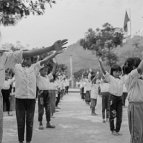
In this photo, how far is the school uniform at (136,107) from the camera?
5.75m

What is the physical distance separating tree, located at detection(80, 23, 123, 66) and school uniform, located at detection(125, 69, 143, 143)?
31692 millimetres

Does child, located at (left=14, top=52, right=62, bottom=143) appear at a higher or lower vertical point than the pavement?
higher

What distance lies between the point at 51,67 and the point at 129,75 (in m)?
6.07

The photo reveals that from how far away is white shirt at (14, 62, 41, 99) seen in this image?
7.87m

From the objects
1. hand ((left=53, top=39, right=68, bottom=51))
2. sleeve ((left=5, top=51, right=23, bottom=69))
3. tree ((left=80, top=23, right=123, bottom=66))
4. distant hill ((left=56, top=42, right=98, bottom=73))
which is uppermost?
distant hill ((left=56, top=42, right=98, bottom=73))

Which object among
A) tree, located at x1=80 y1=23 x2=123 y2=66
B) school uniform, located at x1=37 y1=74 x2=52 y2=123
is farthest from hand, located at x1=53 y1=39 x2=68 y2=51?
tree, located at x1=80 y1=23 x2=123 y2=66

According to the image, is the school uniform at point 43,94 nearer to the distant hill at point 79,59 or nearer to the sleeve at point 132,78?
the sleeve at point 132,78

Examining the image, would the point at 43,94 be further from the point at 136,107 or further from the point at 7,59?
the point at 7,59

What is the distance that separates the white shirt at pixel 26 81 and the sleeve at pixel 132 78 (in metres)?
2.44

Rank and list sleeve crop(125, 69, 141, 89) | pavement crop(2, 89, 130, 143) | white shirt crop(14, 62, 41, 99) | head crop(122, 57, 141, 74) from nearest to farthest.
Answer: sleeve crop(125, 69, 141, 89) → head crop(122, 57, 141, 74) → white shirt crop(14, 62, 41, 99) → pavement crop(2, 89, 130, 143)

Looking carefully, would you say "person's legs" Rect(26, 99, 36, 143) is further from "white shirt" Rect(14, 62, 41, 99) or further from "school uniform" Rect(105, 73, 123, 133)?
"school uniform" Rect(105, 73, 123, 133)

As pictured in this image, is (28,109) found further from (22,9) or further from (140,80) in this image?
(22,9)

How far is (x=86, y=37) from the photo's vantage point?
129ft

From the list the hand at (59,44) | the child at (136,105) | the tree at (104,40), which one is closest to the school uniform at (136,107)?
the child at (136,105)
